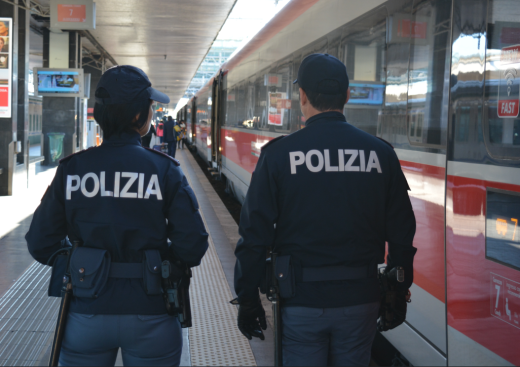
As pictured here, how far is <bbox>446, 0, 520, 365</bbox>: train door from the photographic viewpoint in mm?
2635

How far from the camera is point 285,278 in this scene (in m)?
2.23

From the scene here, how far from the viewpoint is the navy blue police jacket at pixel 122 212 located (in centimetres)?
218

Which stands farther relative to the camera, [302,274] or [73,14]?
[73,14]

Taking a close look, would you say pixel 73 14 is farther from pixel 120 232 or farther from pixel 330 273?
pixel 330 273

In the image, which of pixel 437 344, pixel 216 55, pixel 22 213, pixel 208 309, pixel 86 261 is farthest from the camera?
pixel 216 55

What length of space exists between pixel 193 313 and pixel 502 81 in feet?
9.89


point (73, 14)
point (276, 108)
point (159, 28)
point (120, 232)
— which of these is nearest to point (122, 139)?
point (120, 232)

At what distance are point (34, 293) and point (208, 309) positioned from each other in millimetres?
1707

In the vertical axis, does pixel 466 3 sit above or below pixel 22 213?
above

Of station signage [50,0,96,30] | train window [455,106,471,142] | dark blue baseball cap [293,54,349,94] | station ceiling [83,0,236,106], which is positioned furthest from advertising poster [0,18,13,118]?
dark blue baseball cap [293,54,349,94]

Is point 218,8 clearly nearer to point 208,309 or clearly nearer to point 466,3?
point 208,309

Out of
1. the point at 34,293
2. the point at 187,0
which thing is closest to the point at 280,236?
the point at 34,293

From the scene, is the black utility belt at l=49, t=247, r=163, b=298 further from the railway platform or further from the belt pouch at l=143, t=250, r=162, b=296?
the railway platform

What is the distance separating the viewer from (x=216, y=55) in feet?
189
